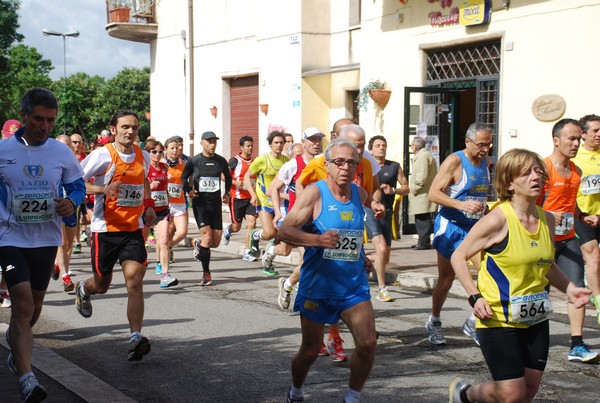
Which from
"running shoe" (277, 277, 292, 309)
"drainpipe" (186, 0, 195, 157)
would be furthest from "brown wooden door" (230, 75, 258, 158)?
"running shoe" (277, 277, 292, 309)

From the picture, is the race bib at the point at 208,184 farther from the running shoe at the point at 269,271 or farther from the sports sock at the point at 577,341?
the sports sock at the point at 577,341

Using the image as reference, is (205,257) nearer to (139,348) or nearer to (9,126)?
(9,126)

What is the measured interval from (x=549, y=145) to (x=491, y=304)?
33.1 feet

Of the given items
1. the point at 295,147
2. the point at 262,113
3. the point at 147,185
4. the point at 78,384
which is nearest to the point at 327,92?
the point at 262,113

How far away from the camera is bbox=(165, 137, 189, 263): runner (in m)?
13.1

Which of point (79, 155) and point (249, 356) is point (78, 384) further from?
point (79, 155)

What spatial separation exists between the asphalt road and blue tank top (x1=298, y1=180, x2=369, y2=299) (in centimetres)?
97

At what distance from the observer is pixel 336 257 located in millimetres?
5688

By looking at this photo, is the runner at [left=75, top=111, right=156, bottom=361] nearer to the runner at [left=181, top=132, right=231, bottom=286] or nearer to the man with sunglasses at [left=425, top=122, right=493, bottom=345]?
the man with sunglasses at [left=425, top=122, right=493, bottom=345]

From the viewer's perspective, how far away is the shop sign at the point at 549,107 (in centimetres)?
1433

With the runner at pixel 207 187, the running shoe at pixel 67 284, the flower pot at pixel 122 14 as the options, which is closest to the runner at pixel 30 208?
the running shoe at pixel 67 284

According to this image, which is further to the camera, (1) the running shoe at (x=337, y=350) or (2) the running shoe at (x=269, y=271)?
(2) the running shoe at (x=269, y=271)

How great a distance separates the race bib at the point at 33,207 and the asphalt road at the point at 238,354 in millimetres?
1186

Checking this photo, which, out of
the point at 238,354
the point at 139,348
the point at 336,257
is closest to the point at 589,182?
the point at 238,354
